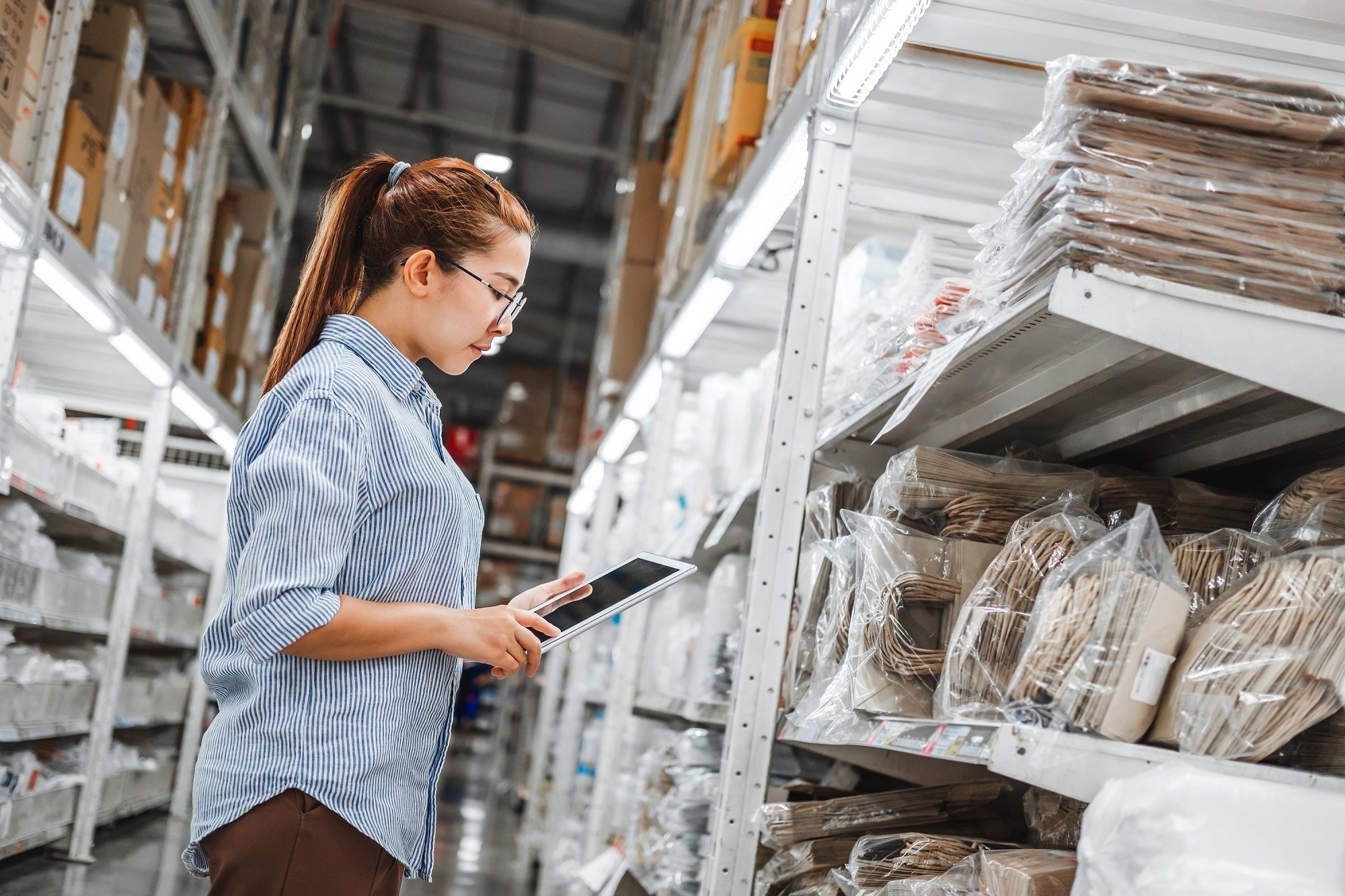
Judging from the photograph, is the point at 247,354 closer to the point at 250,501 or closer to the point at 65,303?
the point at 65,303

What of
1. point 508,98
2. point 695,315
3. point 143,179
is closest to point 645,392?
point 695,315

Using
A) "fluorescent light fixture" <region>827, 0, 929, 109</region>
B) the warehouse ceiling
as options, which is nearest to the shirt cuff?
"fluorescent light fixture" <region>827, 0, 929, 109</region>

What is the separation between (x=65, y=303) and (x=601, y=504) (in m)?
2.45

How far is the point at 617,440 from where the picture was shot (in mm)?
5578

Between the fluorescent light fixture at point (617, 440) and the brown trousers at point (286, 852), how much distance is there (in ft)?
12.7

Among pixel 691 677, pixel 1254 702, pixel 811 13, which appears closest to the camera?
pixel 1254 702

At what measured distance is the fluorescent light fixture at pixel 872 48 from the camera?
5.60 ft

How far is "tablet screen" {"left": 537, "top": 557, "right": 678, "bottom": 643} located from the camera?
153cm

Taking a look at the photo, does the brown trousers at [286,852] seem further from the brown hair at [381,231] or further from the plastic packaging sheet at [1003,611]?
the plastic packaging sheet at [1003,611]

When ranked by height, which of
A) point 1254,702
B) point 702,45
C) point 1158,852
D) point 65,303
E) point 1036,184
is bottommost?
point 1158,852

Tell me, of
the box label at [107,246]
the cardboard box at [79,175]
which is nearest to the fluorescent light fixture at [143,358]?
the box label at [107,246]

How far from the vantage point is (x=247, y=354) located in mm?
6367

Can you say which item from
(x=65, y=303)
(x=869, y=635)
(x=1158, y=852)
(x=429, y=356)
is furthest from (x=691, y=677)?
(x=65, y=303)

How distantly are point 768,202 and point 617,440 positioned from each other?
3041 millimetres
